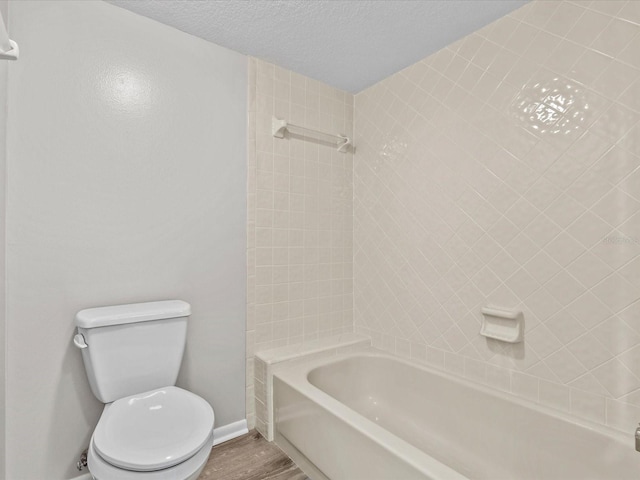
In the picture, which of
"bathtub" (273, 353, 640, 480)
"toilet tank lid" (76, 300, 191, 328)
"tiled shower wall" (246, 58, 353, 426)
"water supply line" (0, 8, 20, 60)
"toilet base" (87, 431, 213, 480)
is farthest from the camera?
"tiled shower wall" (246, 58, 353, 426)

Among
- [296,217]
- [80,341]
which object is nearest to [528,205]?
[296,217]

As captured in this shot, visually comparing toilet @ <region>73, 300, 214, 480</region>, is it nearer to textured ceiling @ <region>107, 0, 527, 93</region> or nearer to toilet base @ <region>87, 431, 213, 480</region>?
toilet base @ <region>87, 431, 213, 480</region>

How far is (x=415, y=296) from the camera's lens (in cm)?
218

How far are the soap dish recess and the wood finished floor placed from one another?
1142 mm

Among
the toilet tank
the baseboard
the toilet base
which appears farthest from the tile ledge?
the toilet base

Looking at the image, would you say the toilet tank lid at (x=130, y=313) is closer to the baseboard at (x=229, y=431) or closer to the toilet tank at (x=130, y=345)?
→ the toilet tank at (x=130, y=345)

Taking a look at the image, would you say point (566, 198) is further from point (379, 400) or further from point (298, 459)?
point (298, 459)

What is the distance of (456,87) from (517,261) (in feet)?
3.22

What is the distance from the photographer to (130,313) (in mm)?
1594

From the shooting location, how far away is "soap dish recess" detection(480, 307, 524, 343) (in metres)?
1.70

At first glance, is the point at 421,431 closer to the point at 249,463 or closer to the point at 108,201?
the point at 249,463

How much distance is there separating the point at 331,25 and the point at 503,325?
5.65ft

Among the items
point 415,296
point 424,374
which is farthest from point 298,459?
point 415,296

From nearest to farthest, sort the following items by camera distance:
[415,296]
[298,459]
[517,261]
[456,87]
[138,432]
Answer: [138,432] < [517,261] < [298,459] < [456,87] < [415,296]
